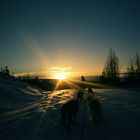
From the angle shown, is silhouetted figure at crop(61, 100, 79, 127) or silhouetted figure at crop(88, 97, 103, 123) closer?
silhouetted figure at crop(61, 100, 79, 127)

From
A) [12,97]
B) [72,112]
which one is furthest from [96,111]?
[12,97]

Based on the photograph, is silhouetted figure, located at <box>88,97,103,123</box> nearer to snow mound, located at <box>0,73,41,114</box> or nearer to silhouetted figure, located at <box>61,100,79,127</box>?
silhouetted figure, located at <box>61,100,79,127</box>

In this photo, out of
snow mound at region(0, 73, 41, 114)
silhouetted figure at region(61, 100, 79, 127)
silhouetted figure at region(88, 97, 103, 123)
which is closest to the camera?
silhouetted figure at region(61, 100, 79, 127)

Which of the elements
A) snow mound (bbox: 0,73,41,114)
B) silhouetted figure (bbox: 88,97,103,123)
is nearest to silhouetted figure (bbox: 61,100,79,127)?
silhouetted figure (bbox: 88,97,103,123)

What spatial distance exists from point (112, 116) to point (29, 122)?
3.46 m

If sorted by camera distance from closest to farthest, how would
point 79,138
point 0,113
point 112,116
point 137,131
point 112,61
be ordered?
point 79,138, point 137,131, point 112,116, point 0,113, point 112,61

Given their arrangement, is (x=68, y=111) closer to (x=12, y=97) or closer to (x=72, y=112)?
(x=72, y=112)

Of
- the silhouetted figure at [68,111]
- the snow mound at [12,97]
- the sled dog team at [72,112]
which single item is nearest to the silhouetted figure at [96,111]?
the sled dog team at [72,112]

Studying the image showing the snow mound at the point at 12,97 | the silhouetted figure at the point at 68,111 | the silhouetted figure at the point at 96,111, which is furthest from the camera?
the snow mound at the point at 12,97

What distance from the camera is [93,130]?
251 inches

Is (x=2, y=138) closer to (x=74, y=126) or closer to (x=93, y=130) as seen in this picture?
(x=74, y=126)

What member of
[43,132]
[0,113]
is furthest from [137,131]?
[0,113]

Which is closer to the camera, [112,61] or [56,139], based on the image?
[56,139]

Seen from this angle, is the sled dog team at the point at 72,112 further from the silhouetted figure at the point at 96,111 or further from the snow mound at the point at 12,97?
the snow mound at the point at 12,97
